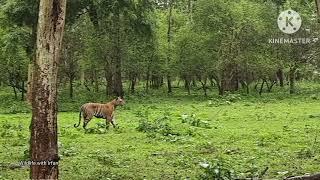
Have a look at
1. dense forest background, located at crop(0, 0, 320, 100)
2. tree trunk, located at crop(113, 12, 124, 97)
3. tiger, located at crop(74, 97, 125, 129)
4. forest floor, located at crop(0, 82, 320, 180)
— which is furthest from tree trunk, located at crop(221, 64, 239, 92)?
tiger, located at crop(74, 97, 125, 129)

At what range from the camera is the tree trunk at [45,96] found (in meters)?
7.62

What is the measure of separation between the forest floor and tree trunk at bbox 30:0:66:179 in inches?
76.2

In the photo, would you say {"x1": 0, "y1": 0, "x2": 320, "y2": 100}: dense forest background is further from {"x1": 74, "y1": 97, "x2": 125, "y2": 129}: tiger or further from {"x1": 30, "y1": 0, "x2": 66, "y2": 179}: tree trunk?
{"x1": 30, "y1": 0, "x2": 66, "y2": 179}: tree trunk

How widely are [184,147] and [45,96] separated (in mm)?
6612

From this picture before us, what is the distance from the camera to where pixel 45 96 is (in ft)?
25.1

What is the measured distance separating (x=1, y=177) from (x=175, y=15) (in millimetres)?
39672

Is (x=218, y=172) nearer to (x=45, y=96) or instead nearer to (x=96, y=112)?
(x=45, y=96)

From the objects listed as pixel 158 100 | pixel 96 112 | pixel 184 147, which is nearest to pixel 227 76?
pixel 158 100

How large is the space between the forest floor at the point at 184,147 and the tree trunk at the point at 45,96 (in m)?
1.94

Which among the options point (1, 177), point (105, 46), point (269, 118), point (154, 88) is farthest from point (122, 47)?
point (1, 177)

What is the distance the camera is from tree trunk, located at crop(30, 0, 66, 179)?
7.62 m

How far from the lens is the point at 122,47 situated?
31312mm

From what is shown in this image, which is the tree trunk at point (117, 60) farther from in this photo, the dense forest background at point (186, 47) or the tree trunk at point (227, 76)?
the tree trunk at point (227, 76)

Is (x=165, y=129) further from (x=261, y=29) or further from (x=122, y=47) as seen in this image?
(x=261, y=29)
